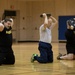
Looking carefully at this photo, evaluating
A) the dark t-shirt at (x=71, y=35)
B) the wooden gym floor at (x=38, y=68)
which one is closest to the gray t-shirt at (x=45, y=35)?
the wooden gym floor at (x=38, y=68)

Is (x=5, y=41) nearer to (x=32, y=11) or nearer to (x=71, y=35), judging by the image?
(x=71, y=35)

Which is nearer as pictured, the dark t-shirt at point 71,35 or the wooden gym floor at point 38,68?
the wooden gym floor at point 38,68

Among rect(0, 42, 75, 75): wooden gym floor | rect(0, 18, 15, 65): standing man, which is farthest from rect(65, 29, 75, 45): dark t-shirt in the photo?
rect(0, 18, 15, 65): standing man

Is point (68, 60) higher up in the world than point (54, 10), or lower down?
lower down

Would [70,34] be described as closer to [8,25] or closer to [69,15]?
[8,25]

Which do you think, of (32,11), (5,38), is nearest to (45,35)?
(5,38)

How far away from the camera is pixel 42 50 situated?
7691 mm

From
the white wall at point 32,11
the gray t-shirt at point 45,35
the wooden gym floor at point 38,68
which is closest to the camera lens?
the wooden gym floor at point 38,68

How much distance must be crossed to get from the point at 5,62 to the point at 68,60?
2.15m

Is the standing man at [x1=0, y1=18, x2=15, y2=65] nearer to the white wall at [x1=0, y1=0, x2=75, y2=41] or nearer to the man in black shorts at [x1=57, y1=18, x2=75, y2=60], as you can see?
the man in black shorts at [x1=57, y1=18, x2=75, y2=60]

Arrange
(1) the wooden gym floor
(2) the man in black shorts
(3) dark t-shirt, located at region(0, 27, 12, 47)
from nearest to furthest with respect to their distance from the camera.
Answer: (1) the wooden gym floor
(3) dark t-shirt, located at region(0, 27, 12, 47)
(2) the man in black shorts

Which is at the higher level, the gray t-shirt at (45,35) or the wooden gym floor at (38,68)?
the gray t-shirt at (45,35)

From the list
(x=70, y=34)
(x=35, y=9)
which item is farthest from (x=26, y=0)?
(x=70, y=34)

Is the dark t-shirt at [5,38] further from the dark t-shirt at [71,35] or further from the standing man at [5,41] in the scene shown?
the dark t-shirt at [71,35]
